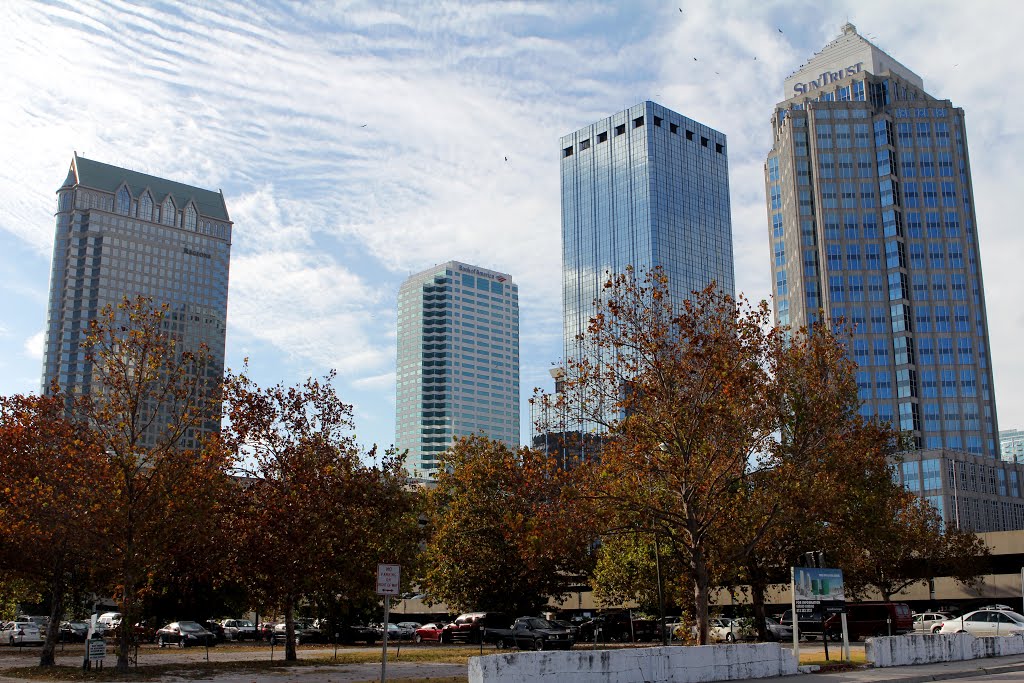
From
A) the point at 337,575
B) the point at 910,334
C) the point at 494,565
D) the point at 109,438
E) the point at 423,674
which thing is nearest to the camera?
the point at 423,674

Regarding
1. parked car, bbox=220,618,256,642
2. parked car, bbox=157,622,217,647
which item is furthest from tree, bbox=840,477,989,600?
parked car, bbox=220,618,256,642

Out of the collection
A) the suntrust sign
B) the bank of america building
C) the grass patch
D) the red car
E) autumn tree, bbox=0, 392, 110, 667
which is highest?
the suntrust sign

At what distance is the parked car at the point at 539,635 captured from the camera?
44844 millimetres

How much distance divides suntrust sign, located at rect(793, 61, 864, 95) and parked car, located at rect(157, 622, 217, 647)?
172174 millimetres

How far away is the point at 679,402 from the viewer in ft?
97.2

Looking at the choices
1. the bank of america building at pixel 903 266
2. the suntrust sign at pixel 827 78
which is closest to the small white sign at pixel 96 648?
the bank of america building at pixel 903 266

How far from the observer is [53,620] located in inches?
1369

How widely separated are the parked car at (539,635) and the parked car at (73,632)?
32396 millimetres

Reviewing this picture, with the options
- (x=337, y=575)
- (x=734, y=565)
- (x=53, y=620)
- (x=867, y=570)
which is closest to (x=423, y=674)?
(x=337, y=575)

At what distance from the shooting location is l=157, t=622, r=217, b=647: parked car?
5731cm

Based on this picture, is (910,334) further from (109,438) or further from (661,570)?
(109,438)

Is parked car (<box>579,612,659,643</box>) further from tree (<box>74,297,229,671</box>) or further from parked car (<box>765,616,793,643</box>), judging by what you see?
tree (<box>74,297,229,671</box>)

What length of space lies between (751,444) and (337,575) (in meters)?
17.4

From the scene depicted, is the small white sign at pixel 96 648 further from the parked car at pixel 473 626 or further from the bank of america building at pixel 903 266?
the bank of america building at pixel 903 266
